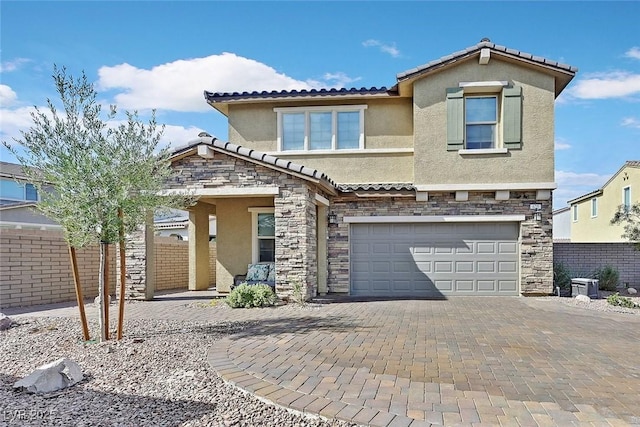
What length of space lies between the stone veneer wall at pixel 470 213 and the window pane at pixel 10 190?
21481 millimetres

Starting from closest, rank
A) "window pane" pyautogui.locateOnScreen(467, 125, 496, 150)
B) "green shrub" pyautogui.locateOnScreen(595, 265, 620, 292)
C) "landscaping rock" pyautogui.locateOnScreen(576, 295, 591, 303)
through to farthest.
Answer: "landscaping rock" pyautogui.locateOnScreen(576, 295, 591, 303)
"window pane" pyautogui.locateOnScreen(467, 125, 496, 150)
"green shrub" pyautogui.locateOnScreen(595, 265, 620, 292)

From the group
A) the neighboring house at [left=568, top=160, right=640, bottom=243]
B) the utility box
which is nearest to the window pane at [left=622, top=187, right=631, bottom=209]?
the neighboring house at [left=568, top=160, right=640, bottom=243]

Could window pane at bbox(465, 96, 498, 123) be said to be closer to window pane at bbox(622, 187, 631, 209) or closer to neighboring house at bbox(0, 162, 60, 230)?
window pane at bbox(622, 187, 631, 209)

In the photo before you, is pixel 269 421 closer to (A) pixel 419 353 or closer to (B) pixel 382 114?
(A) pixel 419 353

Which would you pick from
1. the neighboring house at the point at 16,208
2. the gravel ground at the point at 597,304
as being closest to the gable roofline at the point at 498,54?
the gravel ground at the point at 597,304

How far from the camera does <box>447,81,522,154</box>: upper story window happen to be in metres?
13.5

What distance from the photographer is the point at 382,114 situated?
48.3 feet

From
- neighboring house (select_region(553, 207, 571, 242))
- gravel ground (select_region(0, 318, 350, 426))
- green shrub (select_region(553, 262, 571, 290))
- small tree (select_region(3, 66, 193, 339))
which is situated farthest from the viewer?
neighboring house (select_region(553, 207, 571, 242))

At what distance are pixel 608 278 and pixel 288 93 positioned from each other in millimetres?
12406

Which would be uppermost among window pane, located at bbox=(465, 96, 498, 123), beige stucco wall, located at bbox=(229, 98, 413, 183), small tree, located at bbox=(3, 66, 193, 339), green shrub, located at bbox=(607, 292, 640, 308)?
window pane, located at bbox=(465, 96, 498, 123)

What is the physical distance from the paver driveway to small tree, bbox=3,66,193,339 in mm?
2647

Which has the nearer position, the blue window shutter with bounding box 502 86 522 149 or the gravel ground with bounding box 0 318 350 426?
the gravel ground with bounding box 0 318 350 426

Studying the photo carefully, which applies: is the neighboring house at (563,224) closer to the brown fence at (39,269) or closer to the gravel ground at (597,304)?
the gravel ground at (597,304)

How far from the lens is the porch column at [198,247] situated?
16141 millimetres
